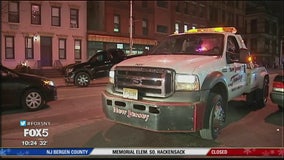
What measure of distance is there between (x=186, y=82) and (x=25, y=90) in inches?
49.1

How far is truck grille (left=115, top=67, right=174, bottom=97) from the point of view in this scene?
2.29m

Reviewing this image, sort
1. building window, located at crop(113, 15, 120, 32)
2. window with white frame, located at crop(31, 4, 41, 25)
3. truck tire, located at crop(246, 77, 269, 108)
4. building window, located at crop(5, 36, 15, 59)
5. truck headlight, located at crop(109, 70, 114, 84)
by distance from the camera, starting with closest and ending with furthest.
→ building window, located at crop(5, 36, 15, 59) < window with white frame, located at crop(31, 4, 41, 25) < building window, located at crop(113, 15, 120, 32) < truck headlight, located at crop(109, 70, 114, 84) < truck tire, located at crop(246, 77, 269, 108)

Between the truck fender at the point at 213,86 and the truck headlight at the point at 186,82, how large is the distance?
9 cm

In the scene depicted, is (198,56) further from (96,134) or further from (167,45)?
(96,134)

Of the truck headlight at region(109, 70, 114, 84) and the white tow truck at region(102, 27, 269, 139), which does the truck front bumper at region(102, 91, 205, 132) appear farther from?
the truck headlight at region(109, 70, 114, 84)

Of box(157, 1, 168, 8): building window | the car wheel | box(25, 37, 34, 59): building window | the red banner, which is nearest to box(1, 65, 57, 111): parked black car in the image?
the car wheel

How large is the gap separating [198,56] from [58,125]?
1.22m

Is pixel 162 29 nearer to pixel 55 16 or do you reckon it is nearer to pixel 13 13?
pixel 55 16

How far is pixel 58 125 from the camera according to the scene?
97.8 inches

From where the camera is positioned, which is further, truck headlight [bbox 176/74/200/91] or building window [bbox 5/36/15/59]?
truck headlight [bbox 176/74/200/91]

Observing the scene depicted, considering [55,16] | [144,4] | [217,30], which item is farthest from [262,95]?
[55,16]

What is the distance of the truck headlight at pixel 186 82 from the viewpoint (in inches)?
91.4

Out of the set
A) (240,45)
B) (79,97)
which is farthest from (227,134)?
(79,97)

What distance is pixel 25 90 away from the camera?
2467 mm
